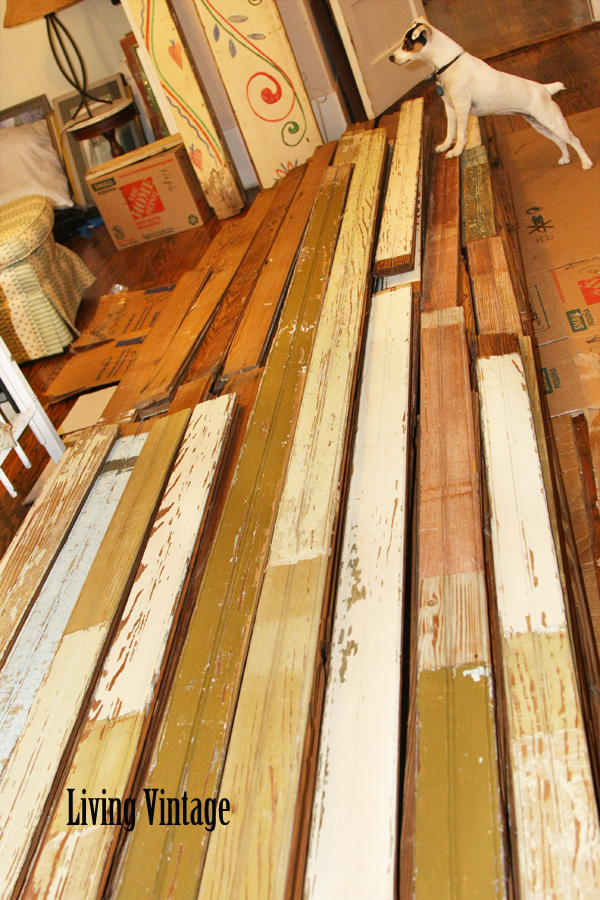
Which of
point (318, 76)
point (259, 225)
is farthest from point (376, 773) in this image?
point (318, 76)

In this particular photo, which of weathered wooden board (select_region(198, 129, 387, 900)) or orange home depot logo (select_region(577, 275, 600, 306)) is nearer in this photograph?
weathered wooden board (select_region(198, 129, 387, 900))

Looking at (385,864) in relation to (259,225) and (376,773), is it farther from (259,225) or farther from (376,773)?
(259,225)

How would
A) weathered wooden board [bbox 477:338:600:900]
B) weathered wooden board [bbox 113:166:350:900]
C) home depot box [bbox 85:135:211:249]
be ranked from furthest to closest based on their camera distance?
home depot box [bbox 85:135:211:249] < weathered wooden board [bbox 113:166:350:900] < weathered wooden board [bbox 477:338:600:900]

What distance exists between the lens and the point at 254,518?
4.38ft

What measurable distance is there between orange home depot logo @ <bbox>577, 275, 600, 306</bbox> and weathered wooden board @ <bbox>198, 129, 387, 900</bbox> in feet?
2.90

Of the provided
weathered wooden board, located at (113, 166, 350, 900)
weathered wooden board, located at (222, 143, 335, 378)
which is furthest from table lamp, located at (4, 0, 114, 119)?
weathered wooden board, located at (113, 166, 350, 900)

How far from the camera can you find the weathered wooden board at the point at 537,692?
0.74 metres

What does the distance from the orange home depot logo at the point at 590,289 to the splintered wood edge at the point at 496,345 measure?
676 mm

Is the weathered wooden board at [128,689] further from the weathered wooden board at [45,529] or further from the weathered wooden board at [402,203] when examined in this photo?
the weathered wooden board at [402,203]

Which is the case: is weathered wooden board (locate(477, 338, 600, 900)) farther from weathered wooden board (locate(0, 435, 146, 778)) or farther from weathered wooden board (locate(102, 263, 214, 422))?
weathered wooden board (locate(102, 263, 214, 422))

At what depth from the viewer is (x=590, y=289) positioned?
2205mm

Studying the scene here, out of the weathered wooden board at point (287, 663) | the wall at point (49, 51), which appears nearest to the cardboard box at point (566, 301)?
the weathered wooden board at point (287, 663)

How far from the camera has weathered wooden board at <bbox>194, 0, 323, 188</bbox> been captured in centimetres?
371

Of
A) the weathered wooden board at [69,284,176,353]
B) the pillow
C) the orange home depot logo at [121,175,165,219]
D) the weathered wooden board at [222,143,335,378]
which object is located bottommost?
the weathered wooden board at [69,284,176,353]
